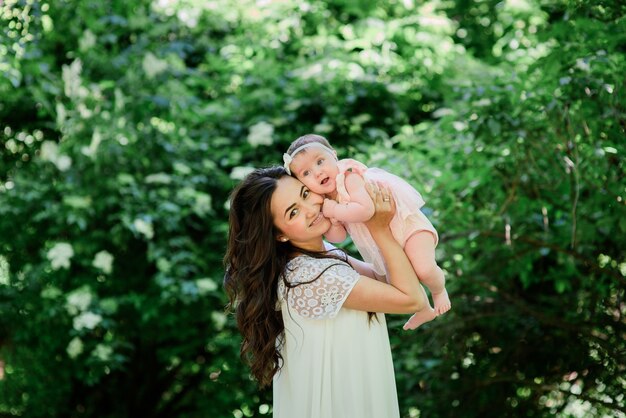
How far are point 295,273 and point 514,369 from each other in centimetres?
223

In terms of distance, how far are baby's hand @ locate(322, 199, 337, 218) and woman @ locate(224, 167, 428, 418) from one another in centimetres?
4

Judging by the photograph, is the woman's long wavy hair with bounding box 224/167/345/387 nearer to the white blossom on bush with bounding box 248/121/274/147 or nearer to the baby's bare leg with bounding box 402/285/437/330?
the baby's bare leg with bounding box 402/285/437/330

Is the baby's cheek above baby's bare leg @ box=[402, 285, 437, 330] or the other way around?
above

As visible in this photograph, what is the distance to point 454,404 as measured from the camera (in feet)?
14.0

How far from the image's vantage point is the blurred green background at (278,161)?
11.9ft

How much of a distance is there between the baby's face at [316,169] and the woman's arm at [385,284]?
0.16m

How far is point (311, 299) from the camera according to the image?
2.38m

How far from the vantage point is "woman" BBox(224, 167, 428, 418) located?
2.35 meters

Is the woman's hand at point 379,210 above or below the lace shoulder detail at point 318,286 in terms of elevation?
above

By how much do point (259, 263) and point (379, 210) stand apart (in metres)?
0.40

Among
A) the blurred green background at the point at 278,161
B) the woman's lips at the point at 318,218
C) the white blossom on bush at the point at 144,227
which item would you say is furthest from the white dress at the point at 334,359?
the white blossom on bush at the point at 144,227

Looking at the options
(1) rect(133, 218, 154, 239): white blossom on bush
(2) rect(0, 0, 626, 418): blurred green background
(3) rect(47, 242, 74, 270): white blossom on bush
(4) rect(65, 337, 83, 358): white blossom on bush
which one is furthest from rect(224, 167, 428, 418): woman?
(4) rect(65, 337, 83, 358): white blossom on bush

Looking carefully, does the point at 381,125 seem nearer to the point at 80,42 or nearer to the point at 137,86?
the point at 137,86

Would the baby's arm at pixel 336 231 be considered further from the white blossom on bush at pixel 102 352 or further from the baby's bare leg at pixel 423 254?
the white blossom on bush at pixel 102 352
